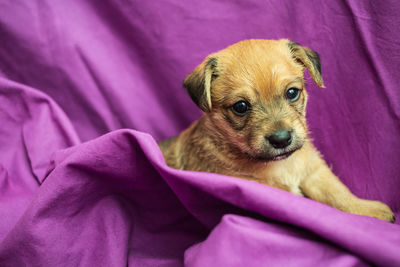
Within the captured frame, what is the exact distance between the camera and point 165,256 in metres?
2.52

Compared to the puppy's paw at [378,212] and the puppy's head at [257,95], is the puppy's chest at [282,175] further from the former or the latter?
the puppy's paw at [378,212]

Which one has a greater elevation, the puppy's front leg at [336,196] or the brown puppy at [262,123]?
the brown puppy at [262,123]

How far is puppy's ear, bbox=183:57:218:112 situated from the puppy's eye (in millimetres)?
200

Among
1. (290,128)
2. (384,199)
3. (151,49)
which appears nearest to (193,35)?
(151,49)

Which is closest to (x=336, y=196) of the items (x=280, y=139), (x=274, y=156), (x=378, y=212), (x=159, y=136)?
(x=378, y=212)

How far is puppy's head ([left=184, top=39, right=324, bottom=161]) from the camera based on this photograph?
2.54 meters

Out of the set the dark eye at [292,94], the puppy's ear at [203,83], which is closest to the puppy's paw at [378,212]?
the dark eye at [292,94]

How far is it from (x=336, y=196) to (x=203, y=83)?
1.45 m

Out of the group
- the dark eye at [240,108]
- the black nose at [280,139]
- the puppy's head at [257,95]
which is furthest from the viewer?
the dark eye at [240,108]

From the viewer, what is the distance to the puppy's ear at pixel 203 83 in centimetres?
275

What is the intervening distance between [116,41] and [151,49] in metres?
0.39

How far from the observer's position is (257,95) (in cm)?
258

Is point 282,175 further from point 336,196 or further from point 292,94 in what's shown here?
point 292,94

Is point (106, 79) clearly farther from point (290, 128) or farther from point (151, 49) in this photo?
point (290, 128)
